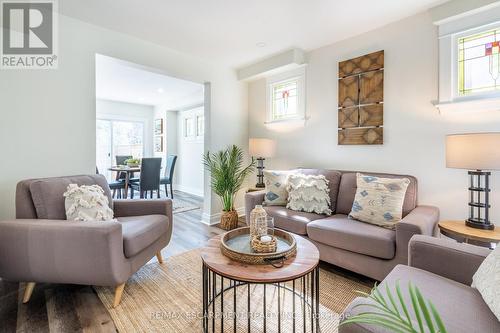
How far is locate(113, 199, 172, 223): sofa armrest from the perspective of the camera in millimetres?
2439

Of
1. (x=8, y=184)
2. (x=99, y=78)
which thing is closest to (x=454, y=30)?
(x=8, y=184)

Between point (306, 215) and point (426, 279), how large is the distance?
1.30m

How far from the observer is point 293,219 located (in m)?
2.49

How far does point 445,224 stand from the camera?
197 cm

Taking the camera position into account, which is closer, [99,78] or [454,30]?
[454,30]

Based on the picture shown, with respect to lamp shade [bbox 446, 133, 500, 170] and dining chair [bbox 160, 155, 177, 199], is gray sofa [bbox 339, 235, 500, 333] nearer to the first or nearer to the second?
lamp shade [bbox 446, 133, 500, 170]

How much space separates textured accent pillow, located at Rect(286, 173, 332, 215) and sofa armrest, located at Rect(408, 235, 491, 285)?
116cm

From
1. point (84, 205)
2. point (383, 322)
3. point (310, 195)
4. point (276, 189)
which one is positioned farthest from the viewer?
point (276, 189)

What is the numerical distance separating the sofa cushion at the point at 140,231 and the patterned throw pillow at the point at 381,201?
6.02 ft

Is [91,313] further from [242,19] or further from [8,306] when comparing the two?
[242,19]

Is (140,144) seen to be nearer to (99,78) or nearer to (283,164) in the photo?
(99,78)

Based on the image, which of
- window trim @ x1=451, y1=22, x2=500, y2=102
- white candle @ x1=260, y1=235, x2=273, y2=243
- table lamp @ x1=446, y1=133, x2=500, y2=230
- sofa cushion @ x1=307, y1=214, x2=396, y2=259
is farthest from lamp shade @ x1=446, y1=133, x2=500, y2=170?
white candle @ x1=260, y1=235, x2=273, y2=243

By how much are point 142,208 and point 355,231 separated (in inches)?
79.0

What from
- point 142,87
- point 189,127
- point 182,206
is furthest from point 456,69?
point 189,127
